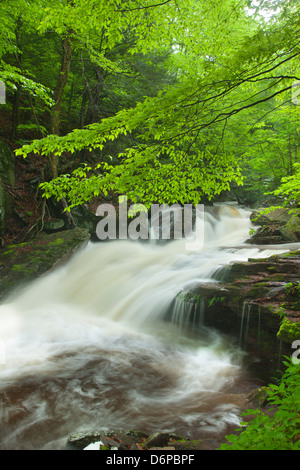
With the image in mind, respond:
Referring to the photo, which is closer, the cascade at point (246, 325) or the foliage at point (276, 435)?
the foliage at point (276, 435)

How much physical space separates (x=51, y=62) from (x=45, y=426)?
1323cm

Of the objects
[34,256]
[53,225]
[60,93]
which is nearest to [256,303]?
[34,256]

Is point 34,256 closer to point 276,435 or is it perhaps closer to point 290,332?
point 290,332

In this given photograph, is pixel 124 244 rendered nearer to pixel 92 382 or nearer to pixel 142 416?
pixel 92 382

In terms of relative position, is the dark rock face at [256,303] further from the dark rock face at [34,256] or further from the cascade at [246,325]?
the dark rock face at [34,256]

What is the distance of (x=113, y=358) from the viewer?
4.86 m

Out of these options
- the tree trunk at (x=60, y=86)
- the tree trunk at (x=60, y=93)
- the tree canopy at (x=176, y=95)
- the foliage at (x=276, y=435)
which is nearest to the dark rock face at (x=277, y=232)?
the tree canopy at (x=176, y=95)

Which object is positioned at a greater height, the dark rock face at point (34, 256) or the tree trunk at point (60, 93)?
the tree trunk at point (60, 93)

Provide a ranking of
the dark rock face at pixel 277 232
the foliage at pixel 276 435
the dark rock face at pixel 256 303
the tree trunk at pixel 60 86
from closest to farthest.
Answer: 1. the foliage at pixel 276 435
2. the dark rock face at pixel 256 303
3. the tree trunk at pixel 60 86
4. the dark rock face at pixel 277 232

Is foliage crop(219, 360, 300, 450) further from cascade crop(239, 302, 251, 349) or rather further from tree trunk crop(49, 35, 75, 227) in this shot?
tree trunk crop(49, 35, 75, 227)

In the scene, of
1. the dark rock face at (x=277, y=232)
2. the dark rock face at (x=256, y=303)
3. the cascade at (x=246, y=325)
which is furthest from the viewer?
the dark rock face at (x=277, y=232)

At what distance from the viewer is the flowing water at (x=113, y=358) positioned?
329 cm

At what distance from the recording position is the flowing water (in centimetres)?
329

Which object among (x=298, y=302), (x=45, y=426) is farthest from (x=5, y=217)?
(x=298, y=302)
